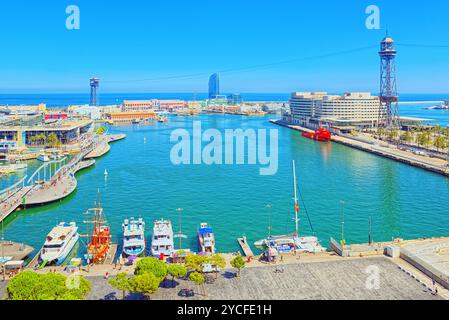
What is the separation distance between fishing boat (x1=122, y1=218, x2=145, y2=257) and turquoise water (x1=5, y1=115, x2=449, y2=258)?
1.03m

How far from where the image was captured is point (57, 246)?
1218cm

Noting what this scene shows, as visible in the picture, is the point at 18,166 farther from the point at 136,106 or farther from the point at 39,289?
the point at 136,106

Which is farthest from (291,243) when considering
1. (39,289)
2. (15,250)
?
(15,250)

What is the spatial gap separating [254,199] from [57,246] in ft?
28.0

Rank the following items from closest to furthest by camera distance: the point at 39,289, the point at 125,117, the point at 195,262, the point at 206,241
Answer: the point at 39,289
the point at 195,262
the point at 206,241
the point at 125,117

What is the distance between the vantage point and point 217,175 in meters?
23.8

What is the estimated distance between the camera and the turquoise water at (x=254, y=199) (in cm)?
1464

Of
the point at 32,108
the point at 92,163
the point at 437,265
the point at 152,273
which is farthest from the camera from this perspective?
the point at 32,108

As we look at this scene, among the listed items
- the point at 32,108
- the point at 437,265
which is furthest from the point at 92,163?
the point at 32,108

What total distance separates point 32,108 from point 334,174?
156ft

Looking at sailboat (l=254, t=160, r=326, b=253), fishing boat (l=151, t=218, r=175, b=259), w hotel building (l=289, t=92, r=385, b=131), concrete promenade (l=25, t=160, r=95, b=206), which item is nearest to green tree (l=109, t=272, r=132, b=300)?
fishing boat (l=151, t=218, r=175, b=259)

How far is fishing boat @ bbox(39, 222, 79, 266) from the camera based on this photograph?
1181 centimetres

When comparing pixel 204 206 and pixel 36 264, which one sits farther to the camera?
pixel 204 206
